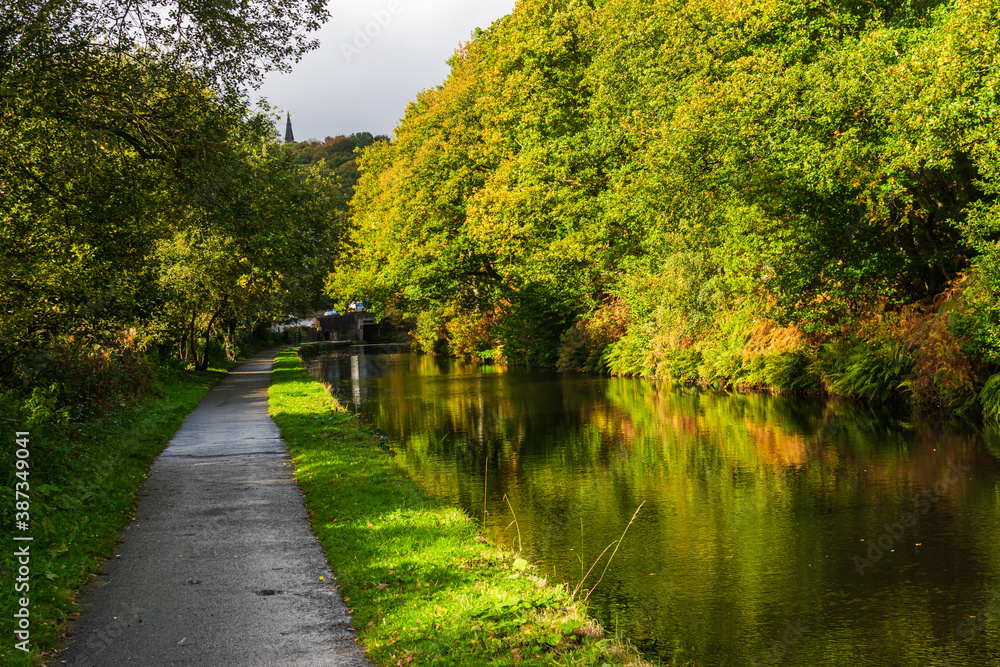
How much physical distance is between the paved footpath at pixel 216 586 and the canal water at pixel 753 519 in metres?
2.51

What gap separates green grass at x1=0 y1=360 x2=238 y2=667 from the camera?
6.12 m

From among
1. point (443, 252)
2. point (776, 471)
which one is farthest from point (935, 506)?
point (443, 252)

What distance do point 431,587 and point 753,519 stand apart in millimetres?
5003

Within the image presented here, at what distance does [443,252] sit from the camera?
3719 cm

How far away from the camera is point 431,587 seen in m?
7.02

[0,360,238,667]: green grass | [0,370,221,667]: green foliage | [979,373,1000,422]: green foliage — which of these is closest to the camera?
[0,360,238,667]: green grass

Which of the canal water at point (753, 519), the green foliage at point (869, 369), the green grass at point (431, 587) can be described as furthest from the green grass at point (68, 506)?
the green foliage at point (869, 369)

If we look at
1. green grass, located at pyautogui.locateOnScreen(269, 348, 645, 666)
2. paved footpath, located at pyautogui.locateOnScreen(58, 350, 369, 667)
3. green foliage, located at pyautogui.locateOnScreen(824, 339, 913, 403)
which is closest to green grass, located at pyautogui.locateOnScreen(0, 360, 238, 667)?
paved footpath, located at pyautogui.locateOnScreen(58, 350, 369, 667)

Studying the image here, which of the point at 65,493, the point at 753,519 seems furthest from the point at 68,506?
the point at 753,519

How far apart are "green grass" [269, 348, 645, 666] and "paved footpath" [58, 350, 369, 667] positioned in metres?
0.23

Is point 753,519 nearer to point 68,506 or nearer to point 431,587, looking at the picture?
point 431,587

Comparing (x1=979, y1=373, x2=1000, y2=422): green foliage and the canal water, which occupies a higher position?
(x1=979, y1=373, x2=1000, y2=422): green foliage

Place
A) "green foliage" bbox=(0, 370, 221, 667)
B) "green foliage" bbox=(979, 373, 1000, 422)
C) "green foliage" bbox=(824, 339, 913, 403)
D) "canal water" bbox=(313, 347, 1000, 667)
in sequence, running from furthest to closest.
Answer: "green foliage" bbox=(824, 339, 913, 403) < "green foliage" bbox=(979, 373, 1000, 422) < "canal water" bbox=(313, 347, 1000, 667) < "green foliage" bbox=(0, 370, 221, 667)

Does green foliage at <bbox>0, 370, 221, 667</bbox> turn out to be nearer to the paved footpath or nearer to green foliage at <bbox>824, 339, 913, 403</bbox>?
the paved footpath
